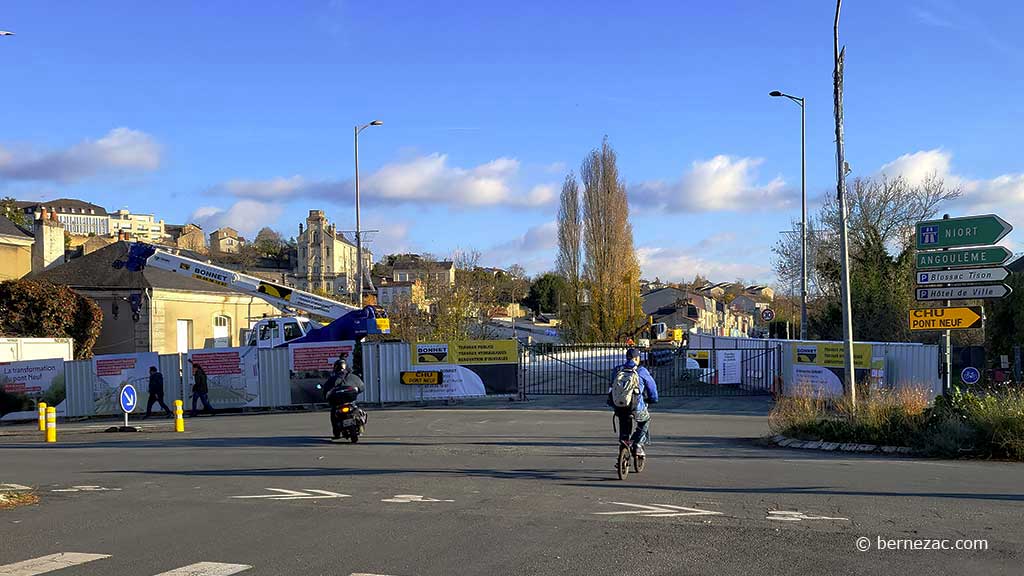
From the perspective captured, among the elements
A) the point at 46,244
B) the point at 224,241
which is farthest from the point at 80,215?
the point at 46,244

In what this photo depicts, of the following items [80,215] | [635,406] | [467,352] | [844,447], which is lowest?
[844,447]

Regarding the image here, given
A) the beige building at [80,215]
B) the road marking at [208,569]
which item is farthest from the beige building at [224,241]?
the road marking at [208,569]

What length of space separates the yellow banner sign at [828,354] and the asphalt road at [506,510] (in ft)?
32.2

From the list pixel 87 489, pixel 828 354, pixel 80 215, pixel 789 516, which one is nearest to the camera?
pixel 789 516

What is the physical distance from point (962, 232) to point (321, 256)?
70311 mm

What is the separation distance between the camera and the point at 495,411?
24.5m

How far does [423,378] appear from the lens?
Answer: 2791 cm

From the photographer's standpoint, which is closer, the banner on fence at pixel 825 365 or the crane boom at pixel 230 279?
the banner on fence at pixel 825 365

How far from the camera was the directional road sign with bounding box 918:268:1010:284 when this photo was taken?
635 inches

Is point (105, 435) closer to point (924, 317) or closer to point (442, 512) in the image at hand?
point (442, 512)

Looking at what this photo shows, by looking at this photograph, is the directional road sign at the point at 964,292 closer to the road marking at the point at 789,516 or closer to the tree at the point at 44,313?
the road marking at the point at 789,516

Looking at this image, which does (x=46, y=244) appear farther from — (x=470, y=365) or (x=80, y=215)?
(x=80, y=215)

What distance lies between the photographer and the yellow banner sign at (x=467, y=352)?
91.5 ft

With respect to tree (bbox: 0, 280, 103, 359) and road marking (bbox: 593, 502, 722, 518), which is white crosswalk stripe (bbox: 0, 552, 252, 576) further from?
tree (bbox: 0, 280, 103, 359)
